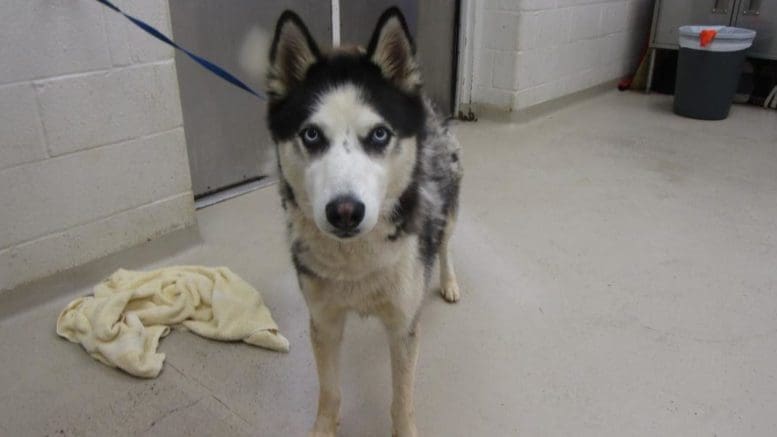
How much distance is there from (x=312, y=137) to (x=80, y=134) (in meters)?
1.29

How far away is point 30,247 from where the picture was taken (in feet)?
6.73

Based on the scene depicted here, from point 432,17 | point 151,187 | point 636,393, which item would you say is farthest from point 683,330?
point 432,17

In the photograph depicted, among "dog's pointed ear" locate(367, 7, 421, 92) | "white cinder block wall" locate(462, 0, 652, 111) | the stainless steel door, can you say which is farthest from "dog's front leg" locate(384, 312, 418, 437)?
"white cinder block wall" locate(462, 0, 652, 111)

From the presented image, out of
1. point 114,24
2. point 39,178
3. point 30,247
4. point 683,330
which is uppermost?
point 114,24

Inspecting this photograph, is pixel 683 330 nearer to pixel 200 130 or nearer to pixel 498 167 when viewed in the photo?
pixel 498 167

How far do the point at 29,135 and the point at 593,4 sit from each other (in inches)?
164

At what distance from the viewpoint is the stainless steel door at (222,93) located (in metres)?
2.75

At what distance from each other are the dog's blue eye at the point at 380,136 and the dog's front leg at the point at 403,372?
19.0 inches

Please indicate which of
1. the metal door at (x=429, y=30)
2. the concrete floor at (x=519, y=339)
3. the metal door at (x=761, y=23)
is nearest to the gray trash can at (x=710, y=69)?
the metal door at (x=761, y=23)

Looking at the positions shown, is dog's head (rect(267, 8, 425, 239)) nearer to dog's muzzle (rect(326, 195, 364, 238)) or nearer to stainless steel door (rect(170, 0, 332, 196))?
dog's muzzle (rect(326, 195, 364, 238))

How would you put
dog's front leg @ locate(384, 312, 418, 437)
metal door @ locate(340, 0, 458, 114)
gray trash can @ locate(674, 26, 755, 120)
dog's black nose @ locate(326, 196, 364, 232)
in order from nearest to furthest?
1. dog's black nose @ locate(326, 196, 364, 232)
2. dog's front leg @ locate(384, 312, 418, 437)
3. metal door @ locate(340, 0, 458, 114)
4. gray trash can @ locate(674, 26, 755, 120)

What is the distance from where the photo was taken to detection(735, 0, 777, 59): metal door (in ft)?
15.2

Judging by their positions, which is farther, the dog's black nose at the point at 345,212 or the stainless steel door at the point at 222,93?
the stainless steel door at the point at 222,93

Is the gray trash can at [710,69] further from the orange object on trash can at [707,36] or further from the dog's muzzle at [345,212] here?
the dog's muzzle at [345,212]
